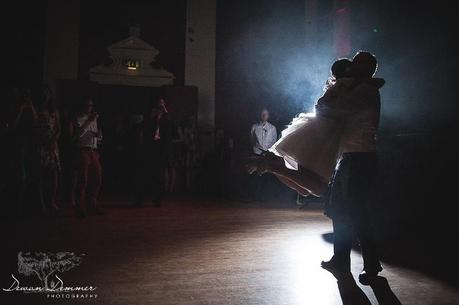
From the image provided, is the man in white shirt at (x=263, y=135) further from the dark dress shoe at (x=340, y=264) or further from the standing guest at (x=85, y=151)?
the dark dress shoe at (x=340, y=264)

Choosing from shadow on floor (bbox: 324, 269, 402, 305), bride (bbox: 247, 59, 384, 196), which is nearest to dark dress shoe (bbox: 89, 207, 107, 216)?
bride (bbox: 247, 59, 384, 196)

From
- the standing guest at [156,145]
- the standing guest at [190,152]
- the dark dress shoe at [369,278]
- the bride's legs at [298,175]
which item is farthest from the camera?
the standing guest at [190,152]

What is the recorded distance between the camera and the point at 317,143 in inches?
122

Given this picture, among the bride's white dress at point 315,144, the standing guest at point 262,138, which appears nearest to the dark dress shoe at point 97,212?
the standing guest at point 262,138

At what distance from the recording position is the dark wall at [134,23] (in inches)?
404

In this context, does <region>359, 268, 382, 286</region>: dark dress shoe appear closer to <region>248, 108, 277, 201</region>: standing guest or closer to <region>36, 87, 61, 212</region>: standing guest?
<region>36, 87, 61, 212</region>: standing guest

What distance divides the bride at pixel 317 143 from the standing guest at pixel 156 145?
378cm

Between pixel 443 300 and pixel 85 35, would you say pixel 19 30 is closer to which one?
pixel 85 35

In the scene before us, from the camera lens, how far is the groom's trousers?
2.88 m

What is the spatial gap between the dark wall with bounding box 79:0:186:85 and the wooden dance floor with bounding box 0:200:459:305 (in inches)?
236

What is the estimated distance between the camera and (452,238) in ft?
13.8

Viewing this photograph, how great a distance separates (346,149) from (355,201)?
0.39m

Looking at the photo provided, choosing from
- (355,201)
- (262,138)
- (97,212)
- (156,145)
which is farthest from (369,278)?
(262,138)

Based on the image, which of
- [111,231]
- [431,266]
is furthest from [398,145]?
[111,231]
